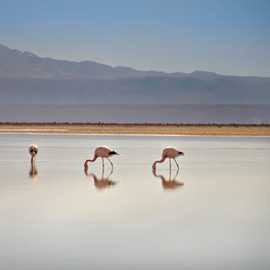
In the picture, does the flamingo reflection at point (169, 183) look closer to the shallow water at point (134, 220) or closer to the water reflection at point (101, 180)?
the shallow water at point (134, 220)

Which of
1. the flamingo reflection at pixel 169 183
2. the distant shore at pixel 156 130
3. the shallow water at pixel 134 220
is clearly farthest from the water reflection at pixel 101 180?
the distant shore at pixel 156 130

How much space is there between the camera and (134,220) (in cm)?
794

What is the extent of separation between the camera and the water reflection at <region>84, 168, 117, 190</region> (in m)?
11.5

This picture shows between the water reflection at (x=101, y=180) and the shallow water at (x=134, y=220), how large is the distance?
0.33 ft

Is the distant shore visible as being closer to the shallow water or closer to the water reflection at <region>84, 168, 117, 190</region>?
the water reflection at <region>84, 168, 117, 190</region>

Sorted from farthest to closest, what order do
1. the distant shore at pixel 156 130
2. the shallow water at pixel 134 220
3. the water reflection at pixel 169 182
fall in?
the distant shore at pixel 156 130 < the water reflection at pixel 169 182 < the shallow water at pixel 134 220

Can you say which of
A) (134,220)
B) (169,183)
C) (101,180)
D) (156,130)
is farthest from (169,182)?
(156,130)

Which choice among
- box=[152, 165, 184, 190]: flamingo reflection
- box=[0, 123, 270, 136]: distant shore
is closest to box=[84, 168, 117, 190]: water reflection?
box=[152, 165, 184, 190]: flamingo reflection

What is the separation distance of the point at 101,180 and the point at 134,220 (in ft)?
15.4

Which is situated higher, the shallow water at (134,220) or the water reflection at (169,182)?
the water reflection at (169,182)

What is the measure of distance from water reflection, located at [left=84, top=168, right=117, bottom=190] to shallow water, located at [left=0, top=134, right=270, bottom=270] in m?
0.10

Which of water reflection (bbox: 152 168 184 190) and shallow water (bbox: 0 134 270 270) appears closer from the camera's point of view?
shallow water (bbox: 0 134 270 270)

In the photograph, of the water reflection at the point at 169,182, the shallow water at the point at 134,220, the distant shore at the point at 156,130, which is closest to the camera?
the shallow water at the point at 134,220

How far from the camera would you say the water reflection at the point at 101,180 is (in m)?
11.5
